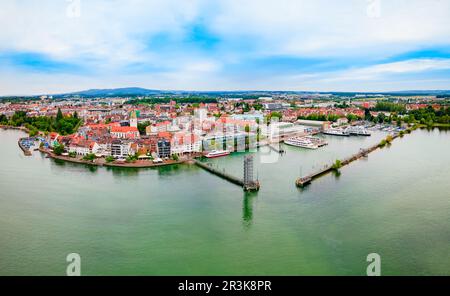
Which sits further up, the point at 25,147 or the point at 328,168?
the point at 25,147

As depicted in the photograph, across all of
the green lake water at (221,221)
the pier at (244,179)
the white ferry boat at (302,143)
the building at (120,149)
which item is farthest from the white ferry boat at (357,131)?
the building at (120,149)

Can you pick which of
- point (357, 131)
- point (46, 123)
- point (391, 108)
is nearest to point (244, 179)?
point (357, 131)

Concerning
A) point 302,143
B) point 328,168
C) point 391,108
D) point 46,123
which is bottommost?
point 328,168

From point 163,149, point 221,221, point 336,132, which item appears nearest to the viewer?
point 221,221

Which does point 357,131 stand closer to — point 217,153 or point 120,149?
point 217,153

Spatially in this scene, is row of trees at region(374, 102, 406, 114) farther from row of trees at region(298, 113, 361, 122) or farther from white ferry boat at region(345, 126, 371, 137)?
white ferry boat at region(345, 126, 371, 137)

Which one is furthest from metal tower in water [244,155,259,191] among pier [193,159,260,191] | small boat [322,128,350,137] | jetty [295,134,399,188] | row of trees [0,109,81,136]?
row of trees [0,109,81,136]

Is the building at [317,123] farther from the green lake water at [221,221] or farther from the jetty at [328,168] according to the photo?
the green lake water at [221,221]

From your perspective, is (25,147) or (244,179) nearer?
(244,179)

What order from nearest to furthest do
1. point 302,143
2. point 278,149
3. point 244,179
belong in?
point 244,179
point 278,149
point 302,143
